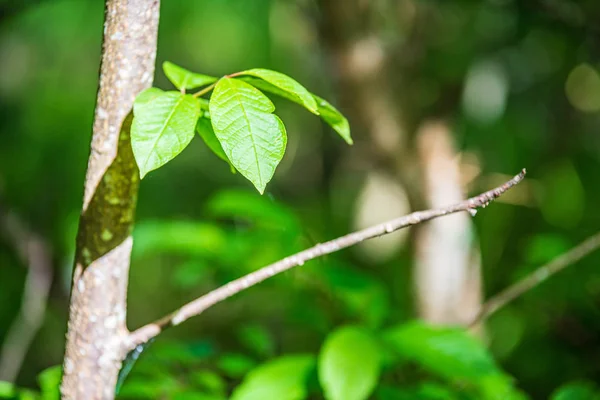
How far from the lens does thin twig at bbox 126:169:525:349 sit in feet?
1.11

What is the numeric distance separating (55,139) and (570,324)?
63.6 inches

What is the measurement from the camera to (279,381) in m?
0.58

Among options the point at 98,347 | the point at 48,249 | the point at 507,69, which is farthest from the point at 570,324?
the point at 48,249

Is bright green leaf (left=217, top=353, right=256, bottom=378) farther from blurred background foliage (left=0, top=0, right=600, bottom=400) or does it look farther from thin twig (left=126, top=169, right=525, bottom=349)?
thin twig (left=126, top=169, right=525, bottom=349)

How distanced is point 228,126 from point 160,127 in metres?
0.04

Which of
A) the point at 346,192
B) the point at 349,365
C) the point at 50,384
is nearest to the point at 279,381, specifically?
the point at 349,365

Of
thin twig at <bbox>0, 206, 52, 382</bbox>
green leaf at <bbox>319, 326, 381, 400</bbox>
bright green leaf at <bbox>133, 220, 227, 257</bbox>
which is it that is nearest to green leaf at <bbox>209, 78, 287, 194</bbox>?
green leaf at <bbox>319, 326, 381, 400</bbox>

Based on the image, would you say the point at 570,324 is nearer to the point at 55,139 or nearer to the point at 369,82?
the point at 369,82

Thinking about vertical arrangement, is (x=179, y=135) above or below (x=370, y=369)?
above

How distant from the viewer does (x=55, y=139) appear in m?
1.84

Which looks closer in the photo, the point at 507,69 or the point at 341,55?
the point at 341,55

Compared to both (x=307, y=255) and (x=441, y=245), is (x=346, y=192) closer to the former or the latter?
(x=441, y=245)

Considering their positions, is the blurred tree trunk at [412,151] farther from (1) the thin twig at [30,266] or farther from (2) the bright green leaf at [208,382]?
(1) the thin twig at [30,266]

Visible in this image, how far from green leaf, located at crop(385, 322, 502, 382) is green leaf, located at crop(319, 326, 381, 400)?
0.13ft
